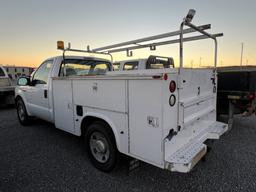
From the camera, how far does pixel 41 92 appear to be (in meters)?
4.12

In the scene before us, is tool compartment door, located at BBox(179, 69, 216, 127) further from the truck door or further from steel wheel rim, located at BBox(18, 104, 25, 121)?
steel wheel rim, located at BBox(18, 104, 25, 121)

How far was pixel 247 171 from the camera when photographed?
2740 millimetres

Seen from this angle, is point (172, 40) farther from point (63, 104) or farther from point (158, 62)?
point (158, 62)

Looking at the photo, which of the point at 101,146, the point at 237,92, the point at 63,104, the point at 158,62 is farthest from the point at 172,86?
the point at 158,62

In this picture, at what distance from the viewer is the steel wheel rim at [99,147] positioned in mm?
2648

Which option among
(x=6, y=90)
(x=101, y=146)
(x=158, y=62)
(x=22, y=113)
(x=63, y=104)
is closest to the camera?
(x=101, y=146)

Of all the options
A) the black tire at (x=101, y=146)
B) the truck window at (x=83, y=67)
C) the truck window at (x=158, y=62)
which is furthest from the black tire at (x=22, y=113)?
the truck window at (x=158, y=62)

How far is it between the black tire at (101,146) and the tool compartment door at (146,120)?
43 centimetres

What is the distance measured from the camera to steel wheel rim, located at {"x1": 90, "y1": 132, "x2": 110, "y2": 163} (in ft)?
8.69

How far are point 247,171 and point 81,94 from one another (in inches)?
121

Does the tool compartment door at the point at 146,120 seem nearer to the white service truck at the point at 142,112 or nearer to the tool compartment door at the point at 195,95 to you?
the white service truck at the point at 142,112

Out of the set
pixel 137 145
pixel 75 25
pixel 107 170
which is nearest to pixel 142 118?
pixel 137 145

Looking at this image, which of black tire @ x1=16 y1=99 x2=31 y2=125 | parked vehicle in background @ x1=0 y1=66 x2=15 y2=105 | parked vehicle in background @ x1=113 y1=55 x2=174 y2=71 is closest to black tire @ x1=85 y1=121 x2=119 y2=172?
black tire @ x1=16 y1=99 x2=31 y2=125

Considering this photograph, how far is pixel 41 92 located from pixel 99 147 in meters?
2.38
